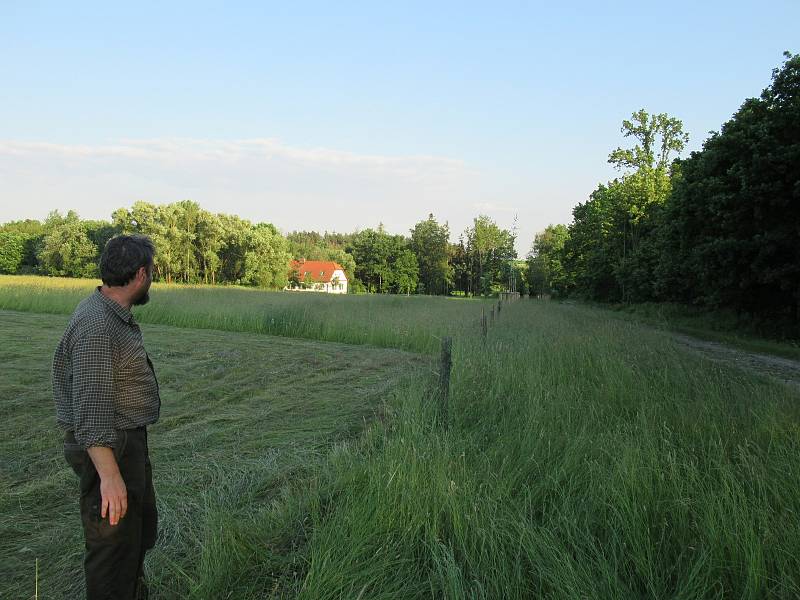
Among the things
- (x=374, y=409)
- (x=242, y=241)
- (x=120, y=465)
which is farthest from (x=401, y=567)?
(x=242, y=241)

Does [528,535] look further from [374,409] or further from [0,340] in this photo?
[0,340]

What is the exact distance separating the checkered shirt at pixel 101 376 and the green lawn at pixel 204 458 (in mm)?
940

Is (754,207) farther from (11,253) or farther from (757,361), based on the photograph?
(11,253)

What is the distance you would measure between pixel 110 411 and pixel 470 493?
6.48ft

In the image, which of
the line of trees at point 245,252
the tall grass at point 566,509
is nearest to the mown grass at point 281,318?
the tall grass at point 566,509

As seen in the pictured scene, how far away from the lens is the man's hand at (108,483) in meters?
2.13

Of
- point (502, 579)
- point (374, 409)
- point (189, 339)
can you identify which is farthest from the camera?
point (189, 339)

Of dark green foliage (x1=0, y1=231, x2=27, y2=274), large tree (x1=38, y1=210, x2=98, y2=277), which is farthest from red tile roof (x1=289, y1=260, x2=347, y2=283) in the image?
dark green foliage (x1=0, y1=231, x2=27, y2=274)

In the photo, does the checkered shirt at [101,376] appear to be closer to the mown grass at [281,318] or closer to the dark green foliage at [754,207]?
the mown grass at [281,318]

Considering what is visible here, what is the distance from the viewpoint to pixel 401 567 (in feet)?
8.87

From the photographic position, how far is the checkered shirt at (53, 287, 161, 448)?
214 centimetres

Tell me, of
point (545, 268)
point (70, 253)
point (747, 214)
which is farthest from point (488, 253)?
point (747, 214)

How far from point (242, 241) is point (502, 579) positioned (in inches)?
2381

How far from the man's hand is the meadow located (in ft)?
2.40
